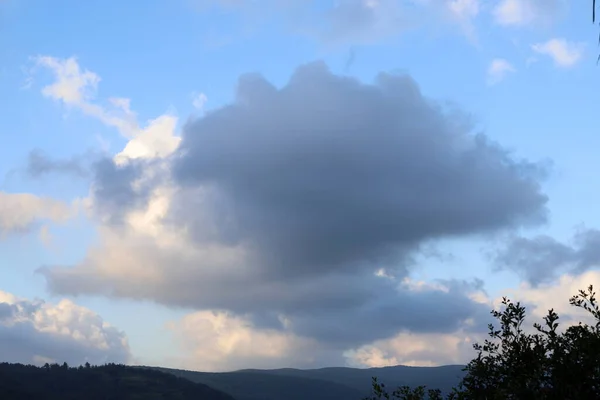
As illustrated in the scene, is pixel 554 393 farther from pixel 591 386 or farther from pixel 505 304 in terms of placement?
pixel 505 304

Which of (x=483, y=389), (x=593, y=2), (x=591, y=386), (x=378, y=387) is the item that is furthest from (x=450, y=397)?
(x=593, y=2)

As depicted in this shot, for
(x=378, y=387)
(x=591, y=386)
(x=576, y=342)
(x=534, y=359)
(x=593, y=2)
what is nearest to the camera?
(x=593, y=2)

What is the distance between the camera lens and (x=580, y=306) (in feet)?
69.2

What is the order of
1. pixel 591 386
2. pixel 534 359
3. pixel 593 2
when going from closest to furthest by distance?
pixel 593 2 < pixel 591 386 < pixel 534 359

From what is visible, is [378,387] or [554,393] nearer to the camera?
[554,393]

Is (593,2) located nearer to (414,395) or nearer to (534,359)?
(534,359)

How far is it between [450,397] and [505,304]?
396 centimetres

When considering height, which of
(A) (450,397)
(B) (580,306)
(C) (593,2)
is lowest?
(A) (450,397)

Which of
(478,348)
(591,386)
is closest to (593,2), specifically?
(591,386)

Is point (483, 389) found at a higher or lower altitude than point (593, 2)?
lower

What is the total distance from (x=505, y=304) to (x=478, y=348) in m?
1.94

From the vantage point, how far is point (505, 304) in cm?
2305

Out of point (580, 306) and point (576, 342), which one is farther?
point (580, 306)

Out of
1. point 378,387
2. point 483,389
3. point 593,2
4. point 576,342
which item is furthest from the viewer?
point 378,387
